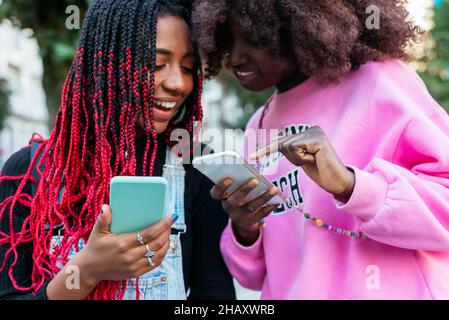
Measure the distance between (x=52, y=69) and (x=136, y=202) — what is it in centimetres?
227

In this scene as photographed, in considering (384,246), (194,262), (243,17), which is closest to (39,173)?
(194,262)

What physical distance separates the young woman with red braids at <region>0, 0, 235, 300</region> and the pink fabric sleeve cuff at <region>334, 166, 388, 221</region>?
63 cm

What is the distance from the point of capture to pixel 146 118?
5.83ft

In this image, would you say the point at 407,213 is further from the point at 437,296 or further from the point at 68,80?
the point at 68,80

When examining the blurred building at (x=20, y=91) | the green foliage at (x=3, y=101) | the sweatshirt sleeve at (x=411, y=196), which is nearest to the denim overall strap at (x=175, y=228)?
the sweatshirt sleeve at (x=411, y=196)

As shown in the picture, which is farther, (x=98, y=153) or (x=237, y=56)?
(x=237, y=56)

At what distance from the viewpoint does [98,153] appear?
1.71 meters

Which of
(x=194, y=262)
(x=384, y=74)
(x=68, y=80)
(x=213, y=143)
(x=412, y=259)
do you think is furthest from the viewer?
(x=213, y=143)

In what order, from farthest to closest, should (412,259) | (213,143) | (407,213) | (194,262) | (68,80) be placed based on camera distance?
(213,143) < (194,262) < (68,80) < (412,259) < (407,213)

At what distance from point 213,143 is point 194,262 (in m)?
0.54

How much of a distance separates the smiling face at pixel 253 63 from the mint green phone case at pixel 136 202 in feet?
2.25

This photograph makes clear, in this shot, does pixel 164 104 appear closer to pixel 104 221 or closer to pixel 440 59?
pixel 104 221

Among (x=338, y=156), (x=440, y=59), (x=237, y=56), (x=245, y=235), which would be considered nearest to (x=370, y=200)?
(x=338, y=156)

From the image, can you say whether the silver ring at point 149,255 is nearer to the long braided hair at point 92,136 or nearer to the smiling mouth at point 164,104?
the long braided hair at point 92,136
